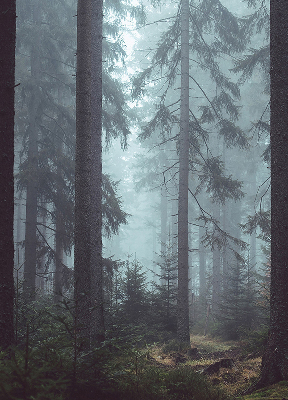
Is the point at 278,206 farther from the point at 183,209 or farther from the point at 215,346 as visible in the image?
the point at 215,346

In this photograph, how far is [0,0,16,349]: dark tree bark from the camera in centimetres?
456

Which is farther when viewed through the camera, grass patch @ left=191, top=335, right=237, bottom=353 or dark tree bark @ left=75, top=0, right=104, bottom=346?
grass patch @ left=191, top=335, right=237, bottom=353

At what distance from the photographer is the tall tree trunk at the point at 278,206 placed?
553cm

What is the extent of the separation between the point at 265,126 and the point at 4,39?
10.5m

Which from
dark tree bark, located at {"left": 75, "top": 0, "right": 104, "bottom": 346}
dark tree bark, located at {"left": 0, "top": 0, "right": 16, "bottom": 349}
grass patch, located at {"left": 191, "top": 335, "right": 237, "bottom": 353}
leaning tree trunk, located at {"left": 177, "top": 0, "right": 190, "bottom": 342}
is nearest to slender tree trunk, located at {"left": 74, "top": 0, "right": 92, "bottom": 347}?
dark tree bark, located at {"left": 75, "top": 0, "right": 104, "bottom": 346}

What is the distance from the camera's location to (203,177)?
15016mm

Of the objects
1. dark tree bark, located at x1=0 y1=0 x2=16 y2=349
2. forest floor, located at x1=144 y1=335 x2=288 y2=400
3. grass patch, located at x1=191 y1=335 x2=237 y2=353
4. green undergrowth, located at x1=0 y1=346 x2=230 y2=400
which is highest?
dark tree bark, located at x1=0 y1=0 x2=16 y2=349

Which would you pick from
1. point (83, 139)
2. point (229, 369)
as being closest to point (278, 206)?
point (229, 369)

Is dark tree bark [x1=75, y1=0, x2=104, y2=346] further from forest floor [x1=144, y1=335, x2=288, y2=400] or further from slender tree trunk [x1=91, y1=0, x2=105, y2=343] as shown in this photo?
forest floor [x1=144, y1=335, x2=288, y2=400]

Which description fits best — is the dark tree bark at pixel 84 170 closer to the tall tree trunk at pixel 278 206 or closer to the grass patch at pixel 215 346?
the tall tree trunk at pixel 278 206

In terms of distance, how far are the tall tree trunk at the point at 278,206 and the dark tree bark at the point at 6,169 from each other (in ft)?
13.1

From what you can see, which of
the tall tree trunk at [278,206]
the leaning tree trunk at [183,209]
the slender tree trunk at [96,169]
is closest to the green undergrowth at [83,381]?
the tall tree trunk at [278,206]

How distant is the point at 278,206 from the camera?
6000 mm

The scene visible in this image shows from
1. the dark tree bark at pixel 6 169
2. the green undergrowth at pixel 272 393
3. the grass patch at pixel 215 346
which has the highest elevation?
the dark tree bark at pixel 6 169
